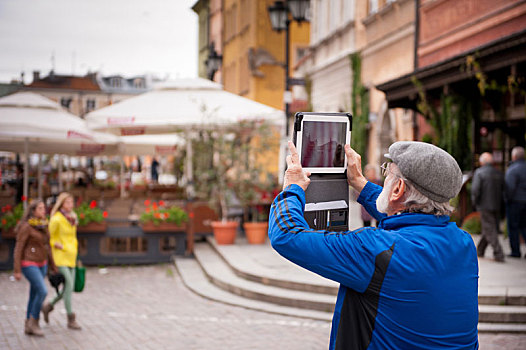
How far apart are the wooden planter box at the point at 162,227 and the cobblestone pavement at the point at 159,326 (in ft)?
8.98

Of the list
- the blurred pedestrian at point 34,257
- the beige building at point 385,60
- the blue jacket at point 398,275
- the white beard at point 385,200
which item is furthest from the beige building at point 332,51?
the blue jacket at point 398,275

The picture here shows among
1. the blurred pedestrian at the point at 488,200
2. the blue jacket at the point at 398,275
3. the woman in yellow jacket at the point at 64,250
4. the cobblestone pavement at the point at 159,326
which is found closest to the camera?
the blue jacket at the point at 398,275

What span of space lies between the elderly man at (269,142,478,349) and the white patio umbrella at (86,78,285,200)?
1126 cm

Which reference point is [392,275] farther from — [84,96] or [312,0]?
[84,96]

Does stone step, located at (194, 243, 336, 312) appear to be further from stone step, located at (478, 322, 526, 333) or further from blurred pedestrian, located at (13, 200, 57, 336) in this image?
blurred pedestrian, located at (13, 200, 57, 336)

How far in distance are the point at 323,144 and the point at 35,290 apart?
5.77m

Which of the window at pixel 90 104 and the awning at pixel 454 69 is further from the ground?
the window at pixel 90 104

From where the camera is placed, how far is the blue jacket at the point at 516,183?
1073 centimetres

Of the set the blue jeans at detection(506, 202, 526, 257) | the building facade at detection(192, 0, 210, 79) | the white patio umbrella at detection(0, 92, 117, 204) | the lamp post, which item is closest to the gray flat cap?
the blue jeans at detection(506, 202, 526, 257)

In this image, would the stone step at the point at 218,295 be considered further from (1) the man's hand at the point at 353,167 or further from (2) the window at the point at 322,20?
(2) the window at the point at 322,20

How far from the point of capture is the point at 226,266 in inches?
455

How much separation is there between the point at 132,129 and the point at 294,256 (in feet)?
41.8

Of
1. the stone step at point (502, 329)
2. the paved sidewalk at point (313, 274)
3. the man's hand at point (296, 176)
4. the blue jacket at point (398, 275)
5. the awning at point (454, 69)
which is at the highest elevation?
the awning at point (454, 69)

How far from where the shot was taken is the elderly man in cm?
219
